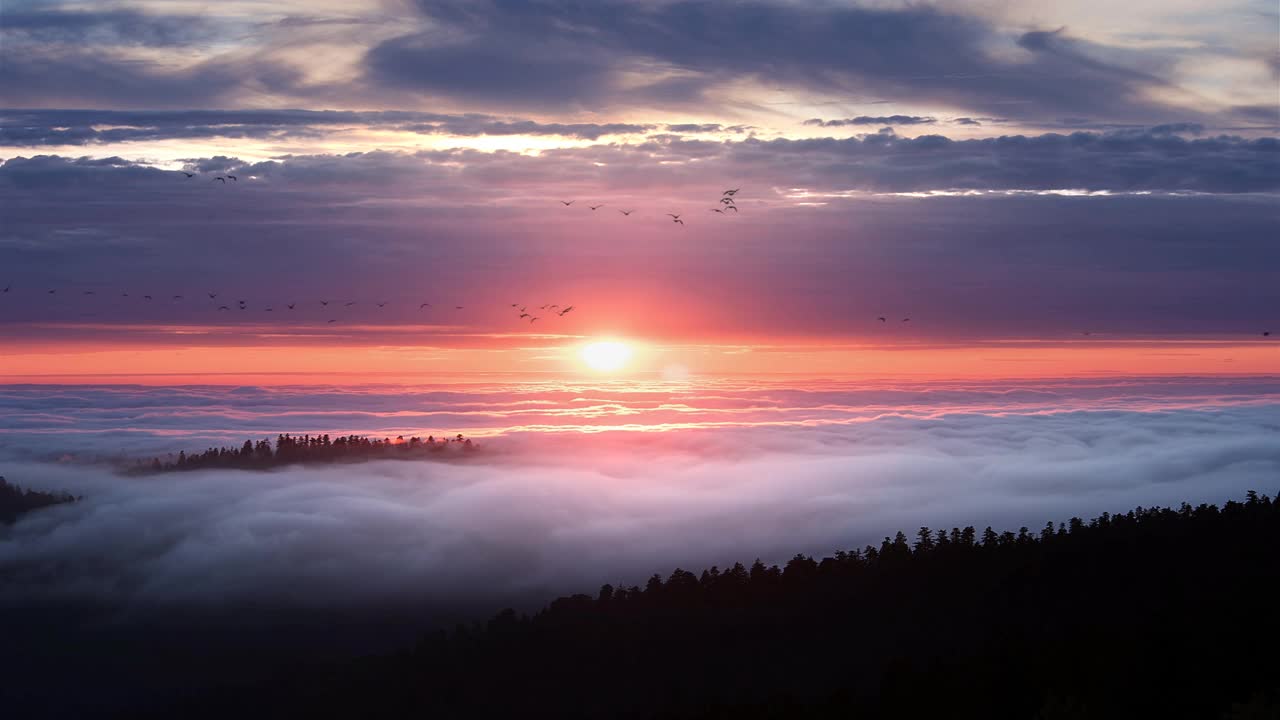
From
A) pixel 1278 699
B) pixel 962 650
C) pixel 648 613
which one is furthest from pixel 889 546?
pixel 1278 699

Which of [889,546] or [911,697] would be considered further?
[889,546]

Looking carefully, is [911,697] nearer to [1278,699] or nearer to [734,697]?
[734,697]

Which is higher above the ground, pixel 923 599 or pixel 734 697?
pixel 923 599

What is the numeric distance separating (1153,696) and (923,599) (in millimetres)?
49273

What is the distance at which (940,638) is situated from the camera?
390ft

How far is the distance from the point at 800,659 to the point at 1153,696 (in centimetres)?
4668

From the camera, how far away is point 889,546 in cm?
16650

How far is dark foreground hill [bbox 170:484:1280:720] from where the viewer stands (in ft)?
318

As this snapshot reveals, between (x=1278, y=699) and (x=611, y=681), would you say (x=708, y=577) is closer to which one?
(x=611, y=681)

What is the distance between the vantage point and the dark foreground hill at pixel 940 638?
9688 cm

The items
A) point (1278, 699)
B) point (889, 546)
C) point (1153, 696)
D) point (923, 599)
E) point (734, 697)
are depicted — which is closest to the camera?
point (1278, 699)

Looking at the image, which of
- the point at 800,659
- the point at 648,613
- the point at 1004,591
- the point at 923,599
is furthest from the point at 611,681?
the point at 1004,591

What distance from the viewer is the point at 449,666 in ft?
648

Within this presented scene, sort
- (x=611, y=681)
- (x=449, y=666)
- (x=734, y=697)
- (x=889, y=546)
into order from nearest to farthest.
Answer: (x=734, y=697)
(x=611, y=681)
(x=889, y=546)
(x=449, y=666)
